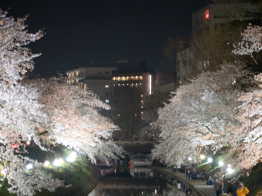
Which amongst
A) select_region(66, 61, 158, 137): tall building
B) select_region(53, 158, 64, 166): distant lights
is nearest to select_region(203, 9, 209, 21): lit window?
select_region(66, 61, 158, 137): tall building

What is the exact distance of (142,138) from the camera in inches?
2557

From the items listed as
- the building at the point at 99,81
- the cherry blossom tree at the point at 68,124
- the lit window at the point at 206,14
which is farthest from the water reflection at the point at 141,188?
the building at the point at 99,81

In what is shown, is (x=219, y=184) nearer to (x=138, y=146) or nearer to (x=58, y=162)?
(x=58, y=162)

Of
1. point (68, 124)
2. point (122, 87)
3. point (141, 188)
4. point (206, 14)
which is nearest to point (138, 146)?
point (206, 14)

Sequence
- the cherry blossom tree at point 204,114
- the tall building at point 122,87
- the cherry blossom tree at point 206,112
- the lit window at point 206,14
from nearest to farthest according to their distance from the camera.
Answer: the cherry blossom tree at point 206,112
the cherry blossom tree at point 204,114
the lit window at point 206,14
the tall building at point 122,87

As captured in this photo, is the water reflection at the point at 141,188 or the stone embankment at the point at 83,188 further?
the water reflection at the point at 141,188

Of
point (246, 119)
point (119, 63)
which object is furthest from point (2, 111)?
point (119, 63)

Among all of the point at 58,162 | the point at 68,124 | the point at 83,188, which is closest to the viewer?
the point at 58,162

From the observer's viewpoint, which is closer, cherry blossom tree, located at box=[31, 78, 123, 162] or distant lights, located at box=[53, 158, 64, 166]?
distant lights, located at box=[53, 158, 64, 166]

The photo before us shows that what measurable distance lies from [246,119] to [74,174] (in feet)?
49.9

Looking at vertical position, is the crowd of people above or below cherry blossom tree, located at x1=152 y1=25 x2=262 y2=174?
below

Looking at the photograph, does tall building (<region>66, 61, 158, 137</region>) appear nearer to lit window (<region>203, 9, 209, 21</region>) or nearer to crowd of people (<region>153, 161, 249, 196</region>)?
lit window (<region>203, 9, 209, 21</region>)

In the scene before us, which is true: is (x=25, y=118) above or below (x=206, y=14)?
below

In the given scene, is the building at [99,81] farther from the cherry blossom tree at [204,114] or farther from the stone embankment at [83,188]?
the cherry blossom tree at [204,114]
